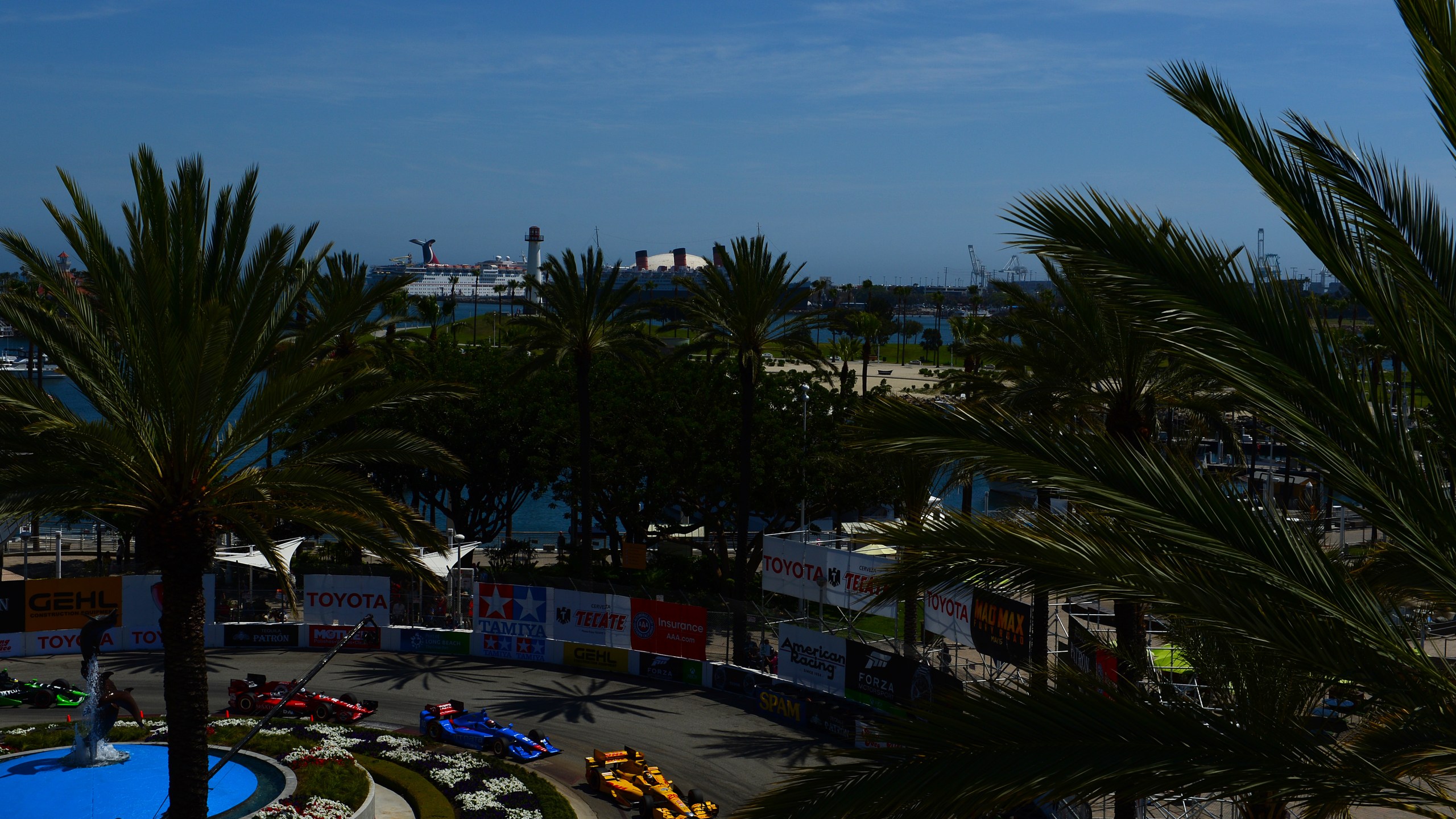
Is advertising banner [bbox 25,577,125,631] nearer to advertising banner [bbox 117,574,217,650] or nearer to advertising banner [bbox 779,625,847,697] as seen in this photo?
advertising banner [bbox 117,574,217,650]

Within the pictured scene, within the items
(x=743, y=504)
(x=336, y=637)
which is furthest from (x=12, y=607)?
(x=743, y=504)

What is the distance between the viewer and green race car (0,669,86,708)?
107ft

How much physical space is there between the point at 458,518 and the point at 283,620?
684 inches

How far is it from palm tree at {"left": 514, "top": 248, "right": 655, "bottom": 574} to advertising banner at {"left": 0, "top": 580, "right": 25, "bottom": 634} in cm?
1823

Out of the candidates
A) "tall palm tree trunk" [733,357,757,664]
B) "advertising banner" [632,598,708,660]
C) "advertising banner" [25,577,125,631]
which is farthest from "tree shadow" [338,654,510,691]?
"advertising banner" [25,577,125,631]

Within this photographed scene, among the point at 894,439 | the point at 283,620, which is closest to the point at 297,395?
the point at 894,439

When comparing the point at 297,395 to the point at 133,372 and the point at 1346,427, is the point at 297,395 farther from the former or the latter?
the point at 1346,427

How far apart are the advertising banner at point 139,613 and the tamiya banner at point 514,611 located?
941 cm

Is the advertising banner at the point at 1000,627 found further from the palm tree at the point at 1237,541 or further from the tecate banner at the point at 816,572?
the palm tree at the point at 1237,541

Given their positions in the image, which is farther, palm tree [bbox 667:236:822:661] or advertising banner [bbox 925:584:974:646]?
Answer: palm tree [bbox 667:236:822:661]

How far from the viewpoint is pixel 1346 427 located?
6.83 metres

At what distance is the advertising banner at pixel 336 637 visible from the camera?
40.0m

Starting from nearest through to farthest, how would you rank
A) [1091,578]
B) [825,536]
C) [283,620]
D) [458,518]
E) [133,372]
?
1. [1091,578]
2. [133,372]
3. [283,620]
4. [825,536]
5. [458,518]

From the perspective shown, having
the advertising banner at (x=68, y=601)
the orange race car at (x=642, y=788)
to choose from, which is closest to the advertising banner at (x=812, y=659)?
the orange race car at (x=642, y=788)
